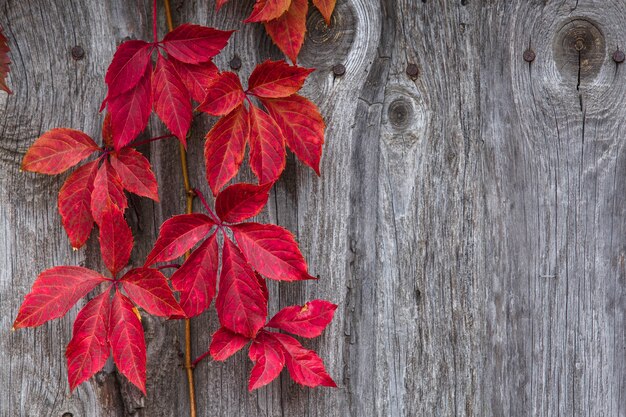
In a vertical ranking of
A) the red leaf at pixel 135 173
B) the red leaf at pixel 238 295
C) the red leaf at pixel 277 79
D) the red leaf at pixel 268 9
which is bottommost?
Answer: the red leaf at pixel 238 295

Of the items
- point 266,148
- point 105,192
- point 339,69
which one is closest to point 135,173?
point 105,192

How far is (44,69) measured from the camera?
4.14ft

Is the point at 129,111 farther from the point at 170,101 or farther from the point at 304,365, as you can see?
the point at 304,365

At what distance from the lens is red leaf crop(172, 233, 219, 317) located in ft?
3.68

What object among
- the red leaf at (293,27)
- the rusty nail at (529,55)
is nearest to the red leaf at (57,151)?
the red leaf at (293,27)

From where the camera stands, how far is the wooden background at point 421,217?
127 cm

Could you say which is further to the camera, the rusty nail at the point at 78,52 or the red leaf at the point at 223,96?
the rusty nail at the point at 78,52

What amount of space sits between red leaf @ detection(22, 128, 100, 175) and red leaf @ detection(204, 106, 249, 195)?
262 mm

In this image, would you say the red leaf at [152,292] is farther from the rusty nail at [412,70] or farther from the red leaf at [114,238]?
the rusty nail at [412,70]

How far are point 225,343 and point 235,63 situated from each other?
63 centimetres

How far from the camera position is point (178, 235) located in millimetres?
1121

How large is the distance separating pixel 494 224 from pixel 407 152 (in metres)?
0.26

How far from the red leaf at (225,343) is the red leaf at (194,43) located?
0.57 m

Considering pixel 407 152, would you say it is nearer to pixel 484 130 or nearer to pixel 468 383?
pixel 484 130
